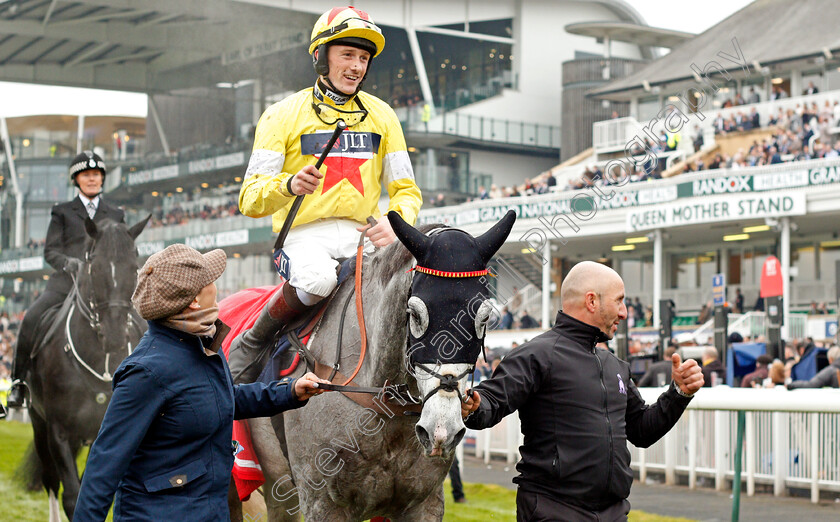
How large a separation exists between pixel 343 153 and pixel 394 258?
68 cm

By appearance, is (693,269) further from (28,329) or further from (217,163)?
(28,329)

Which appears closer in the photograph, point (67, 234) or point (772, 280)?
point (67, 234)

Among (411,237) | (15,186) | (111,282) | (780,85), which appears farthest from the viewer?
(15,186)

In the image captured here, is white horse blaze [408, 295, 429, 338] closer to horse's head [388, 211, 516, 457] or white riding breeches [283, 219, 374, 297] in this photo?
horse's head [388, 211, 516, 457]

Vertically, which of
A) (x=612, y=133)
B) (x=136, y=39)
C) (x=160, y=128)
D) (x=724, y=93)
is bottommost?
(x=612, y=133)

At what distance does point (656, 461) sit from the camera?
349 inches

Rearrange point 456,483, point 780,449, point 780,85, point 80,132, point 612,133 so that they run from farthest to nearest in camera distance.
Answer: point 80,132
point 612,133
point 780,85
point 456,483
point 780,449

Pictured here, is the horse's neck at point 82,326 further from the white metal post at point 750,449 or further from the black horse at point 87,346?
the white metal post at point 750,449

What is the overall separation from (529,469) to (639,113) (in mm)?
31342

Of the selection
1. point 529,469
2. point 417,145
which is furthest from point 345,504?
point 417,145

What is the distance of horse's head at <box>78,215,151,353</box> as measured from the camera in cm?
585

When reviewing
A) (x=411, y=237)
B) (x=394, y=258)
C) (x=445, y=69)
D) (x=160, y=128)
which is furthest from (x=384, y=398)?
(x=445, y=69)

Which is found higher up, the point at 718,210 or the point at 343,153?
the point at 718,210

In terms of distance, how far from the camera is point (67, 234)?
21.9 ft
